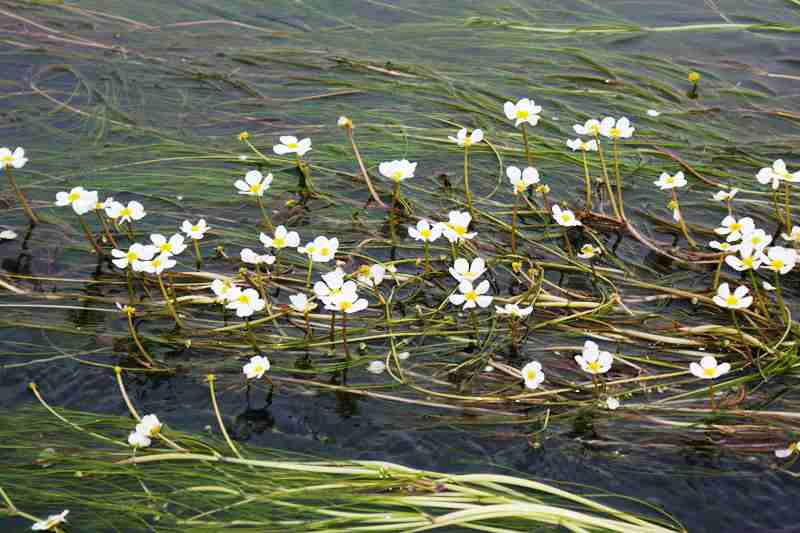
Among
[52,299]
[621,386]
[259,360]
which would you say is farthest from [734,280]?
[52,299]

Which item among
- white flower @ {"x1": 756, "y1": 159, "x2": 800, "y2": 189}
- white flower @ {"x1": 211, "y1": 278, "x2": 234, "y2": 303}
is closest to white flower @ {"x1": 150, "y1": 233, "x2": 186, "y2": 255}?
white flower @ {"x1": 211, "y1": 278, "x2": 234, "y2": 303}

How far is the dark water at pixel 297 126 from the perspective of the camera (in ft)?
9.66

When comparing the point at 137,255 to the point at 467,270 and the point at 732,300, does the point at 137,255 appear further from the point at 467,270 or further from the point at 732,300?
the point at 732,300

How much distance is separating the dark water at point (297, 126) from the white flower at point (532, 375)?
16cm

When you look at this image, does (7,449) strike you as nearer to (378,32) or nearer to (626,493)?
(626,493)

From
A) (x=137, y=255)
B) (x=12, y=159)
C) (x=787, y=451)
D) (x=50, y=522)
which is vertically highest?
(x=12, y=159)

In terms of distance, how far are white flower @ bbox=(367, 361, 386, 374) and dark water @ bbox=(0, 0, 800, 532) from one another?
0.05 metres

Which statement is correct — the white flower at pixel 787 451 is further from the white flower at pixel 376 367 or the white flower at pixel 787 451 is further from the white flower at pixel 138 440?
the white flower at pixel 138 440

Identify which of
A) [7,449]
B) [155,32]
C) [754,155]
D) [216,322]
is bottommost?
[7,449]

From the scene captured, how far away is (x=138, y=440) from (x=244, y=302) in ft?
2.05

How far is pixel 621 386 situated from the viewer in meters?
3.21

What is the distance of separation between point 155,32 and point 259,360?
136 inches

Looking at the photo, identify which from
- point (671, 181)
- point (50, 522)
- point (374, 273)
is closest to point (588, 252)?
point (671, 181)

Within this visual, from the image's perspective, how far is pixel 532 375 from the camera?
120 inches
